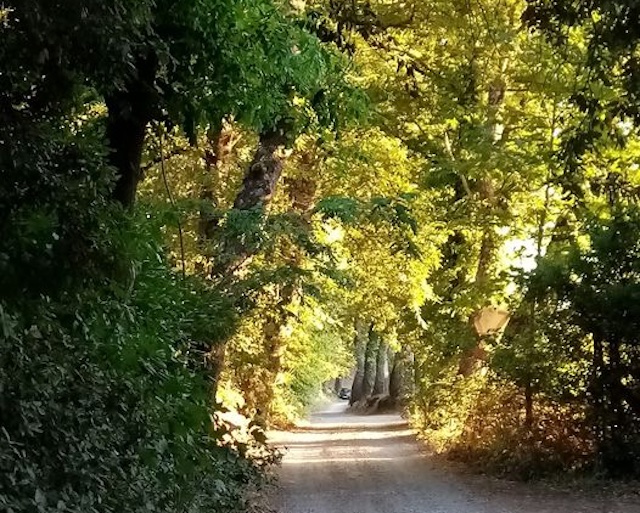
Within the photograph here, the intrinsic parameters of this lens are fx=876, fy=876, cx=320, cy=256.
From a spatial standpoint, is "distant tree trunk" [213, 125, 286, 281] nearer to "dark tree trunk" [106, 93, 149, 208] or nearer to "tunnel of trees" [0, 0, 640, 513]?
"tunnel of trees" [0, 0, 640, 513]

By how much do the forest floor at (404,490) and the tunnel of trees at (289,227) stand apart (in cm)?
84

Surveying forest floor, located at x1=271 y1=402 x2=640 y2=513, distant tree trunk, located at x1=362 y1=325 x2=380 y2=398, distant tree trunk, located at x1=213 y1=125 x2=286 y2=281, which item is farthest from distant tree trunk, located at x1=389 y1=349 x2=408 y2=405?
distant tree trunk, located at x1=213 y1=125 x2=286 y2=281

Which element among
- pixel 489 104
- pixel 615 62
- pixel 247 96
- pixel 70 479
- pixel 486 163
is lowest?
pixel 70 479

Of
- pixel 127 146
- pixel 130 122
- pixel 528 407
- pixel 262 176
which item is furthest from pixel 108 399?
pixel 528 407

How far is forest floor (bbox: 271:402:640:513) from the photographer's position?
1120 cm

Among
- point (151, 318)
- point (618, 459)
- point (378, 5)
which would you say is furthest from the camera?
point (378, 5)

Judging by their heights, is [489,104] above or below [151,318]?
above

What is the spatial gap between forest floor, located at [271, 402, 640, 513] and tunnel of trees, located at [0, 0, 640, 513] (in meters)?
0.84

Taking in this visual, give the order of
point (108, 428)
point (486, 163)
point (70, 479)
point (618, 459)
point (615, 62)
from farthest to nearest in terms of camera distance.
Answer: point (486, 163), point (618, 459), point (615, 62), point (108, 428), point (70, 479)

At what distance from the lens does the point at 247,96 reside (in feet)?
20.2

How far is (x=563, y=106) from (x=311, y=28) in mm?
8085

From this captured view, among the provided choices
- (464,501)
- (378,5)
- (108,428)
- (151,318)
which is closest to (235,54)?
(151,318)

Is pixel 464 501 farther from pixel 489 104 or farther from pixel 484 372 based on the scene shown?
pixel 489 104

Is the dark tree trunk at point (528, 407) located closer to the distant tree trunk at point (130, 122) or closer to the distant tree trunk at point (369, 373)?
the distant tree trunk at point (130, 122)
